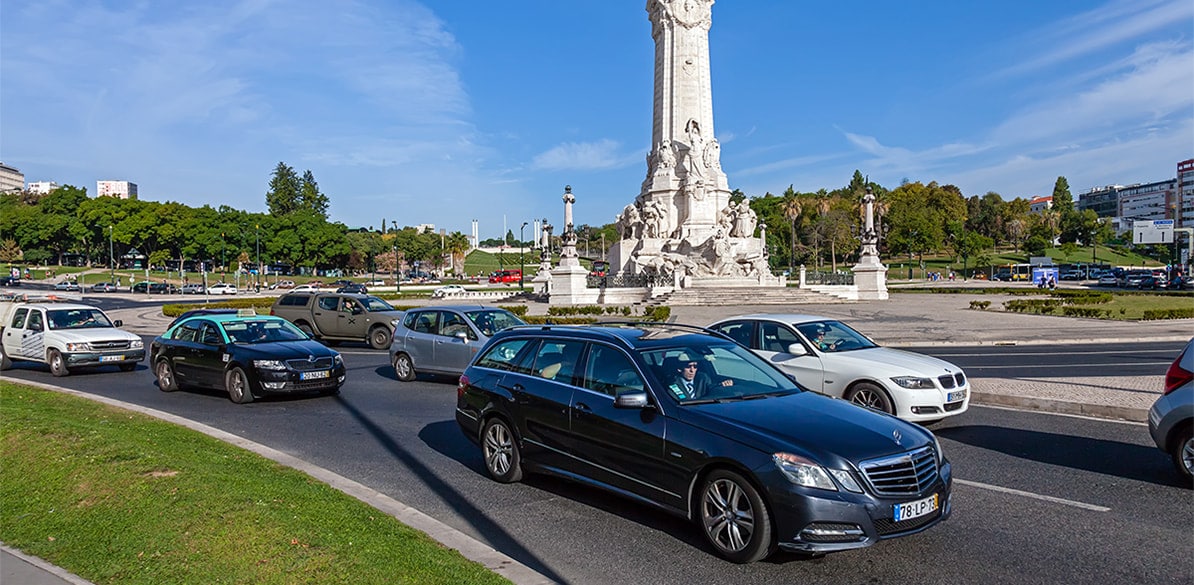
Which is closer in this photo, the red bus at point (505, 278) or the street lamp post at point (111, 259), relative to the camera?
the street lamp post at point (111, 259)

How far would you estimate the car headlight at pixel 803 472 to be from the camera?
517 cm

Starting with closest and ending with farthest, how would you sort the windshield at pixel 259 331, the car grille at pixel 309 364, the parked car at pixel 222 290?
the car grille at pixel 309 364, the windshield at pixel 259 331, the parked car at pixel 222 290

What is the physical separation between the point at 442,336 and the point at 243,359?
3.66 meters

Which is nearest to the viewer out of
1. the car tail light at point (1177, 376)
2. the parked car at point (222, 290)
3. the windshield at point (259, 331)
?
the car tail light at point (1177, 376)

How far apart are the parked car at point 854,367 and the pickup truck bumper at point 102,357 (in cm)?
1335

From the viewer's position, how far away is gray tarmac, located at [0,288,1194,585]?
5445mm

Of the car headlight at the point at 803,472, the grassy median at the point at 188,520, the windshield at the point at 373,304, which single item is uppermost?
the windshield at the point at 373,304

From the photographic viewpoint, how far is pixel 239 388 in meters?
12.9

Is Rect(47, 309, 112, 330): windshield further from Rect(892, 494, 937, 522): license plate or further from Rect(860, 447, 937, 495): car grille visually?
A: Rect(892, 494, 937, 522): license plate

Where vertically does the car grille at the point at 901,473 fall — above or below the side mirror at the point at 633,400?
below

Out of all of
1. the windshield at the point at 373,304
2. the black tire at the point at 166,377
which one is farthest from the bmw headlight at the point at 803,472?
the windshield at the point at 373,304

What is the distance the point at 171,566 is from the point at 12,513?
7.79ft

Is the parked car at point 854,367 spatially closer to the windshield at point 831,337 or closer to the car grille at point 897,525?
the windshield at point 831,337

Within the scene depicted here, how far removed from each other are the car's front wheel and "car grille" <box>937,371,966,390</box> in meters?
9.85
